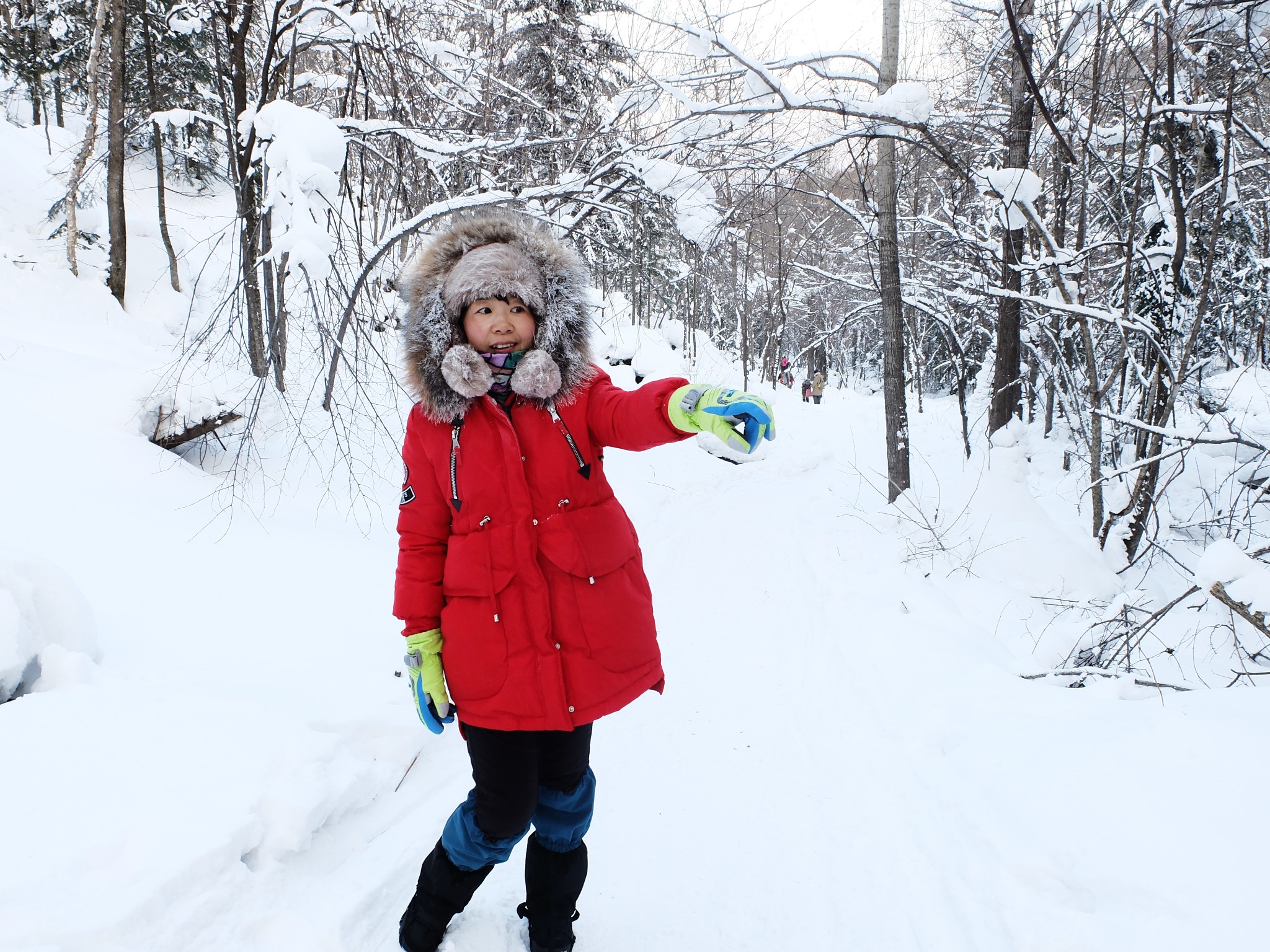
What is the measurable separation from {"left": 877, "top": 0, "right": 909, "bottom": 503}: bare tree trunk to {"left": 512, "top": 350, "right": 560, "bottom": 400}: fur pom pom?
580 cm

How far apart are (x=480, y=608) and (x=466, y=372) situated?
1.94 feet

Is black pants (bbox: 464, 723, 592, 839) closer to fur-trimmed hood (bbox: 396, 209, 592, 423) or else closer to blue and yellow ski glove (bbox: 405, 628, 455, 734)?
blue and yellow ski glove (bbox: 405, 628, 455, 734)

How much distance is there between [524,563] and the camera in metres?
1.61

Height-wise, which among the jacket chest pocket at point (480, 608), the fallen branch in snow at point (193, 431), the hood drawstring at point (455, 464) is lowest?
the jacket chest pocket at point (480, 608)

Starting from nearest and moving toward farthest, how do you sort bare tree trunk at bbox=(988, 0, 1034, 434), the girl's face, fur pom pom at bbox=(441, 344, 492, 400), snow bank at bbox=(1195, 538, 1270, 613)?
fur pom pom at bbox=(441, 344, 492, 400) < the girl's face < snow bank at bbox=(1195, 538, 1270, 613) < bare tree trunk at bbox=(988, 0, 1034, 434)

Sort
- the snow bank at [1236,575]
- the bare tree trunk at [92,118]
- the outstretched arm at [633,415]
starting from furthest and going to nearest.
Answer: the bare tree trunk at [92,118], the snow bank at [1236,575], the outstretched arm at [633,415]

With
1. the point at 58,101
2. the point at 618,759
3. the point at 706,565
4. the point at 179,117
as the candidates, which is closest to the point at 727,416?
the point at 618,759

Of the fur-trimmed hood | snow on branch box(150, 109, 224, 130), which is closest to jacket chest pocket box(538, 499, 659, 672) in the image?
the fur-trimmed hood

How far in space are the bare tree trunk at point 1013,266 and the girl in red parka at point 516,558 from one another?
3815 millimetres

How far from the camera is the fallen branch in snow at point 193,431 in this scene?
447cm

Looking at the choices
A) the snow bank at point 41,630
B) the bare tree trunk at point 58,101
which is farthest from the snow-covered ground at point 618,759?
the bare tree trunk at point 58,101

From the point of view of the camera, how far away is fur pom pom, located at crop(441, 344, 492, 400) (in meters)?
1.59

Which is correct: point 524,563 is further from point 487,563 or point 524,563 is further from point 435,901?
point 435,901

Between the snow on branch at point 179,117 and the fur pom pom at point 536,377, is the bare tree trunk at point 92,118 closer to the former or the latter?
the snow on branch at point 179,117
